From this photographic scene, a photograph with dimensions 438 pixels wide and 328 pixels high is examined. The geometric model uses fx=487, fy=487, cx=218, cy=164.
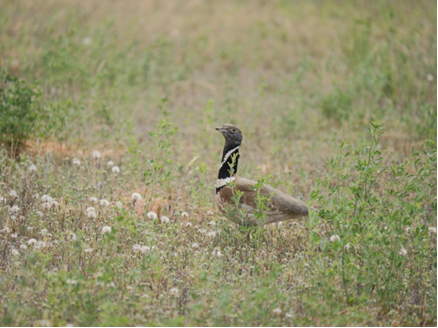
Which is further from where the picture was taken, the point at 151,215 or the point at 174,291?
the point at 151,215

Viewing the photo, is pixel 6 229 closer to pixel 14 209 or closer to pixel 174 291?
pixel 14 209

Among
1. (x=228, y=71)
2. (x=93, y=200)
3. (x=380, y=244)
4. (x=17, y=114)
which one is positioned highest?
(x=17, y=114)

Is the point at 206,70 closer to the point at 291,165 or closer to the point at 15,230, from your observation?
the point at 291,165

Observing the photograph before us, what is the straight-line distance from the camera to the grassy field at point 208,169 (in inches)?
133

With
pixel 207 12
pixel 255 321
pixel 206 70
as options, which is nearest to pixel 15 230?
pixel 255 321

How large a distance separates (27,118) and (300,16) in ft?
33.1

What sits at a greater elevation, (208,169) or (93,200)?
(93,200)

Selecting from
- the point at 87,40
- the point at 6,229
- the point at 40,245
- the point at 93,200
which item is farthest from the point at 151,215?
the point at 87,40

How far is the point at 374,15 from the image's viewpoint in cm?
1313

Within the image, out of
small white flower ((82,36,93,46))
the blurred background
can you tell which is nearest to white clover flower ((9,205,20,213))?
the blurred background

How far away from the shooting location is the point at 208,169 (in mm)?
6254

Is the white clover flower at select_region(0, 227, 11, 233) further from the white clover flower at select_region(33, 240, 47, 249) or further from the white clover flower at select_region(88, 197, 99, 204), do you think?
the white clover flower at select_region(88, 197, 99, 204)

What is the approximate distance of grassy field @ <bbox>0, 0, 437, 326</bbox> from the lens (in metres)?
3.37

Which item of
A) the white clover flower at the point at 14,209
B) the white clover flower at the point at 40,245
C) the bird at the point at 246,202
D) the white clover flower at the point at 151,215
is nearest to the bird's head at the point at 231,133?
the bird at the point at 246,202
